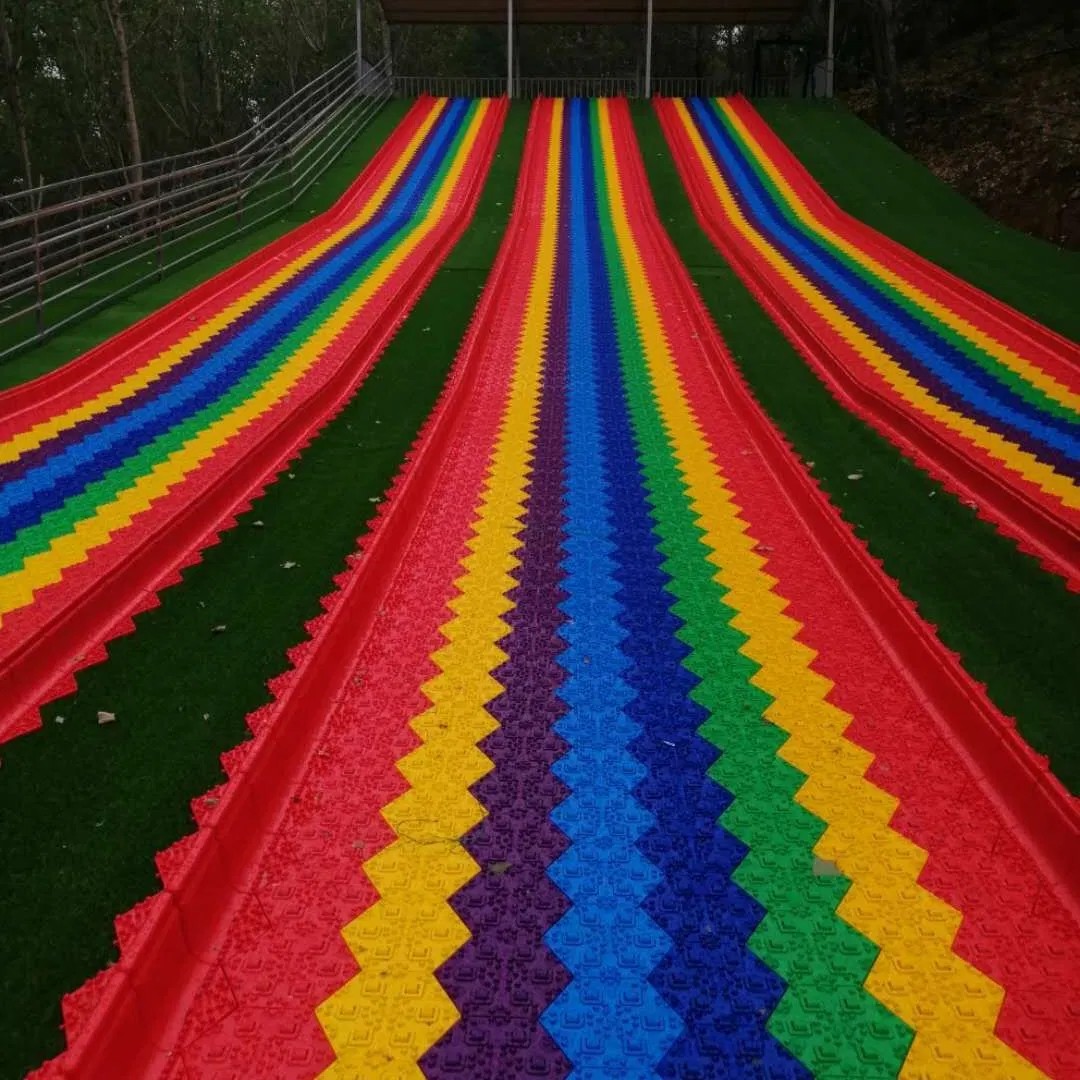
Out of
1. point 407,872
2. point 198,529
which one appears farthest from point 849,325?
point 407,872

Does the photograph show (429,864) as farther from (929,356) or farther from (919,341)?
(919,341)

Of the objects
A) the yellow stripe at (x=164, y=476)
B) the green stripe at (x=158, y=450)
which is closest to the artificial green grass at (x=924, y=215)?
the yellow stripe at (x=164, y=476)

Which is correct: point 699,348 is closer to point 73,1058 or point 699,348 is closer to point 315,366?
point 315,366

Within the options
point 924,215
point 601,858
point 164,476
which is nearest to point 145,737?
point 601,858

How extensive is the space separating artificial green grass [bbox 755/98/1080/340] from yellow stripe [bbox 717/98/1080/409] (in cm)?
65

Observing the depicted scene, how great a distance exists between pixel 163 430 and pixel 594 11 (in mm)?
22432

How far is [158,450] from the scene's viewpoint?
5.76 m

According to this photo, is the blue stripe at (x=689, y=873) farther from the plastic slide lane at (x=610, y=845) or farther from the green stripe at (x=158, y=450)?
the green stripe at (x=158, y=450)

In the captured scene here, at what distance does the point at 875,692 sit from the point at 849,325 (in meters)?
6.33

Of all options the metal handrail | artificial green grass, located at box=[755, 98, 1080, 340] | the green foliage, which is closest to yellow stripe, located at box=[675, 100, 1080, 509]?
artificial green grass, located at box=[755, 98, 1080, 340]

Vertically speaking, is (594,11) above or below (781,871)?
above

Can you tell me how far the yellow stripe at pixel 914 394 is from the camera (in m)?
5.46

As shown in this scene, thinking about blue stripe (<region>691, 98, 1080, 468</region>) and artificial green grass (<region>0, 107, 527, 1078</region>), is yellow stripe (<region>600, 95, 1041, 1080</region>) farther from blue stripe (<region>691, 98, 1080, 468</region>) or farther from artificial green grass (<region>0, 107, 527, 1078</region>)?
blue stripe (<region>691, 98, 1080, 468</region>)

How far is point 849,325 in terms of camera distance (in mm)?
8922
